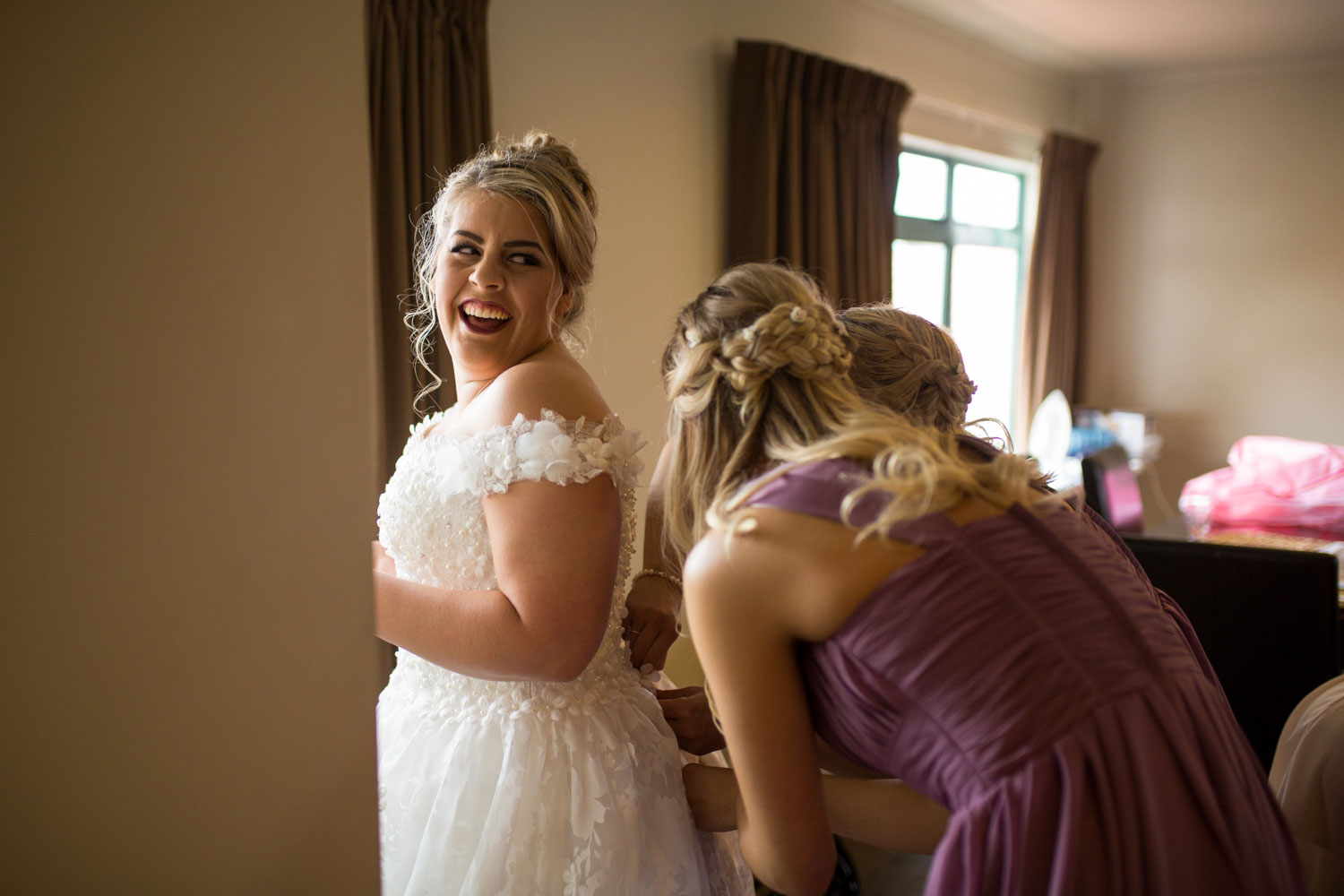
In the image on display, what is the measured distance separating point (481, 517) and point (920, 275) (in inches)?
173

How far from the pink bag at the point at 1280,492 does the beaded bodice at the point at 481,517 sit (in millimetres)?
3006

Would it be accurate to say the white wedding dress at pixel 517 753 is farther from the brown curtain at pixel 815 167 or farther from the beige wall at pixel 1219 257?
the beige wall at pixel 1219 257

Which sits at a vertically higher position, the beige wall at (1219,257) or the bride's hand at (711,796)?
the beige wall at (1219,257)

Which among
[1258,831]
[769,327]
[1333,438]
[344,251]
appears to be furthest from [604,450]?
[1333,438]

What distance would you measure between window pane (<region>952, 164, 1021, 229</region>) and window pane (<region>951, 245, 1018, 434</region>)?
161mm

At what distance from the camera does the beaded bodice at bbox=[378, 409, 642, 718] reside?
116 centimetres

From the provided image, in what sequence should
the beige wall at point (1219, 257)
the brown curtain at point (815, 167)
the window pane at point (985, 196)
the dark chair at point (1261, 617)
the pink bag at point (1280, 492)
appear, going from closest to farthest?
the dark chair at point (1261, 617)
the pink bag at point (1280, 492)
the brown curtain at point (815, 167)
the window pane at point (985, 196)
the beige wall at point (1219, 257)

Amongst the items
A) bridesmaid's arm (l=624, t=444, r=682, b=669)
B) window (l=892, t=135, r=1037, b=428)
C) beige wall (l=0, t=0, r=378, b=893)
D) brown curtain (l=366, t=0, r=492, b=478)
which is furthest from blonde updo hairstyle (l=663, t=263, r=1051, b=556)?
window (l=892, t=135, r=1037, b=428)

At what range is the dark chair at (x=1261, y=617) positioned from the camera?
224cm

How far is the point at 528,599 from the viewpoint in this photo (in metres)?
1.11

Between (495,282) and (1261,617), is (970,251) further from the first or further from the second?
(495,282)

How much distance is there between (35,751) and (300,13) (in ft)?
1.57

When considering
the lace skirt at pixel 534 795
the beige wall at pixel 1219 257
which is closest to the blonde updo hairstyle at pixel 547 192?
the lace skirt at pixel 534 795

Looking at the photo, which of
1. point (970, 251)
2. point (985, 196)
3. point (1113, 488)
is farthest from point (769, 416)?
point (985, 196)
